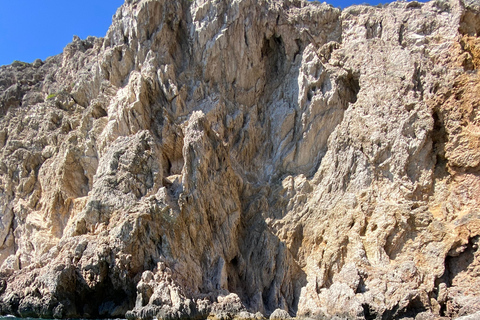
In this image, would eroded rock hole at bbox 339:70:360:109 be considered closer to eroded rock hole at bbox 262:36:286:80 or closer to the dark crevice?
eroded rock hole at bbox 262:36:286:80

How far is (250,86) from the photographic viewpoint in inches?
1495

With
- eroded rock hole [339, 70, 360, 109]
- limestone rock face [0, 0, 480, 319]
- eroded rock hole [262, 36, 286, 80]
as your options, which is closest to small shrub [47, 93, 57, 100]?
limestone rock face [0, 0, 480, 319]

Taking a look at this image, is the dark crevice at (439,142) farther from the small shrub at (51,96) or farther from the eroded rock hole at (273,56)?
the small shrub at (51,96)

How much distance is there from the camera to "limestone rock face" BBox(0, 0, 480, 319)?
25.0m

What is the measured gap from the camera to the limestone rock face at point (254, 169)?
25016mm

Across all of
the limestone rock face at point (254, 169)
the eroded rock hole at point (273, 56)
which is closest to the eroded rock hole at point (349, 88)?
the limestone rock face at point (254, 169)

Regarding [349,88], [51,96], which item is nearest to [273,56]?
[349,88]

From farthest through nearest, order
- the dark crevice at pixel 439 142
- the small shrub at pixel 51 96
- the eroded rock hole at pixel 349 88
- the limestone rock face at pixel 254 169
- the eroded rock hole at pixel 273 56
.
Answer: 1. the small shrub at pixel 51 96
2. the eroded rock hole at pixel 273 56
3. the eroded rock hole at pixel 349 88
4. the dark crevice at pixel 439 142
5. the limestone rock face at pixel 254 169

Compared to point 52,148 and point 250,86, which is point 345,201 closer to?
point 250,86

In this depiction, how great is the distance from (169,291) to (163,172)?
981cm

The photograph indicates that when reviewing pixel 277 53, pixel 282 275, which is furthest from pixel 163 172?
pixel 277 53

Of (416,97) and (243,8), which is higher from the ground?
(243,8)

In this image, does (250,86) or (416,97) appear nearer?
(416,97)

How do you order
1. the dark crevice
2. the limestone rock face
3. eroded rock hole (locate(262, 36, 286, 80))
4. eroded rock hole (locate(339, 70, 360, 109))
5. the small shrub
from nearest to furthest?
the limestone rock face < the dark crevice < eroded rock hole (locate(339, 70, 360, 109)) < eroded rock hole (locate(262, 36, 286, 80)) < the small shrub
